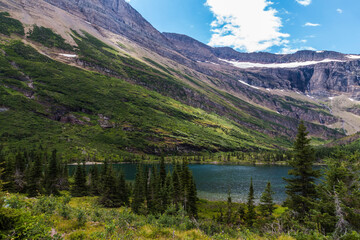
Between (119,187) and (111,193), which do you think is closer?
(111,193)

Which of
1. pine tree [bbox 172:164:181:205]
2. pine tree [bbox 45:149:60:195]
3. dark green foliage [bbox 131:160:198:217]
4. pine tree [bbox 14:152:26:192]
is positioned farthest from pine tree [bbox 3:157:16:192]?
pine tree [bbox 172:164:181:205]

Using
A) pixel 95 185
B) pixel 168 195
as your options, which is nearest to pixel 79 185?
pixel 95 185

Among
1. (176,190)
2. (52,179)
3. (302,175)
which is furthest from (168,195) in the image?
(52,179)

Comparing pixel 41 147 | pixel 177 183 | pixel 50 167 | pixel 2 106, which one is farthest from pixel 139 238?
pixel 2 106

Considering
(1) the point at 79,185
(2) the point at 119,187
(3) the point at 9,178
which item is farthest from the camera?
(1) the point at 79,185

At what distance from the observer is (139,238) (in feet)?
43.4

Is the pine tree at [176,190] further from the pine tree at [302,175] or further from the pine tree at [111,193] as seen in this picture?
the pine tree at [302,175]

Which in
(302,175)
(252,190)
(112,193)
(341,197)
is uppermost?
(302,175)

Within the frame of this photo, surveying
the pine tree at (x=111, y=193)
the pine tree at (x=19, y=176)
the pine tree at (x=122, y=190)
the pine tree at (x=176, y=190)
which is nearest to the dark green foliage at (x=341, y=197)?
the pine tree at (x=176, y=190)

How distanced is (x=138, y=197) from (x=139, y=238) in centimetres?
4658

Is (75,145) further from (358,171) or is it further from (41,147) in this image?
(358,171)

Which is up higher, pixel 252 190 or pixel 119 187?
pixel 252 190

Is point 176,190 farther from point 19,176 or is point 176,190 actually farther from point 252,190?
point 19,176

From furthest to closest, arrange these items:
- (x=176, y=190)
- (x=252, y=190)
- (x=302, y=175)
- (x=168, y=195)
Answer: (x=176, y=190) < (x=252, y=190) < (x=168, y=195) < (x=302, y=175)
